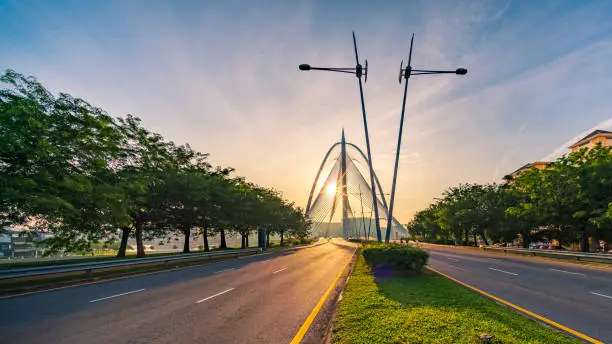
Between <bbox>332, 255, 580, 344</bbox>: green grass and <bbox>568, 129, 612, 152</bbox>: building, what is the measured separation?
232 feet

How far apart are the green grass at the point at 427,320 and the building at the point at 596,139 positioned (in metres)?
70.8

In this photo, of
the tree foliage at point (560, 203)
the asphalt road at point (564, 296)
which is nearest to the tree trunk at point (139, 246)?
the asphalt road at point (564, 296)

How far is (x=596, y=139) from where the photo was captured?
59.3 meters

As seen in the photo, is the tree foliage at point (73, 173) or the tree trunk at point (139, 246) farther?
the tree trunk at point (139, 246)

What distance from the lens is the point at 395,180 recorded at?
54.5ft

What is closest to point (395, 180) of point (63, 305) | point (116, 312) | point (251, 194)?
point (116, 312)

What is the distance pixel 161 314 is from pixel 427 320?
6480 millimetres

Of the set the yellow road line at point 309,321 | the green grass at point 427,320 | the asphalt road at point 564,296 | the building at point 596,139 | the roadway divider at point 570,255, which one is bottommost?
the roadway divider at point 570,255

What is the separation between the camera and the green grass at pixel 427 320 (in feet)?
16.0

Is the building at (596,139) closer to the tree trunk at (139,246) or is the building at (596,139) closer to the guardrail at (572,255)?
the guardrail at (572,255)

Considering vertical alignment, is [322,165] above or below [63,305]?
above

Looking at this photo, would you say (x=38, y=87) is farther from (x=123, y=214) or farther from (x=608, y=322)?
(x=608, y=322)

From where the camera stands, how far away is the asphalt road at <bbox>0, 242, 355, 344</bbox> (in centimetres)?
577

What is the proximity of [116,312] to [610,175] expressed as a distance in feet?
123
